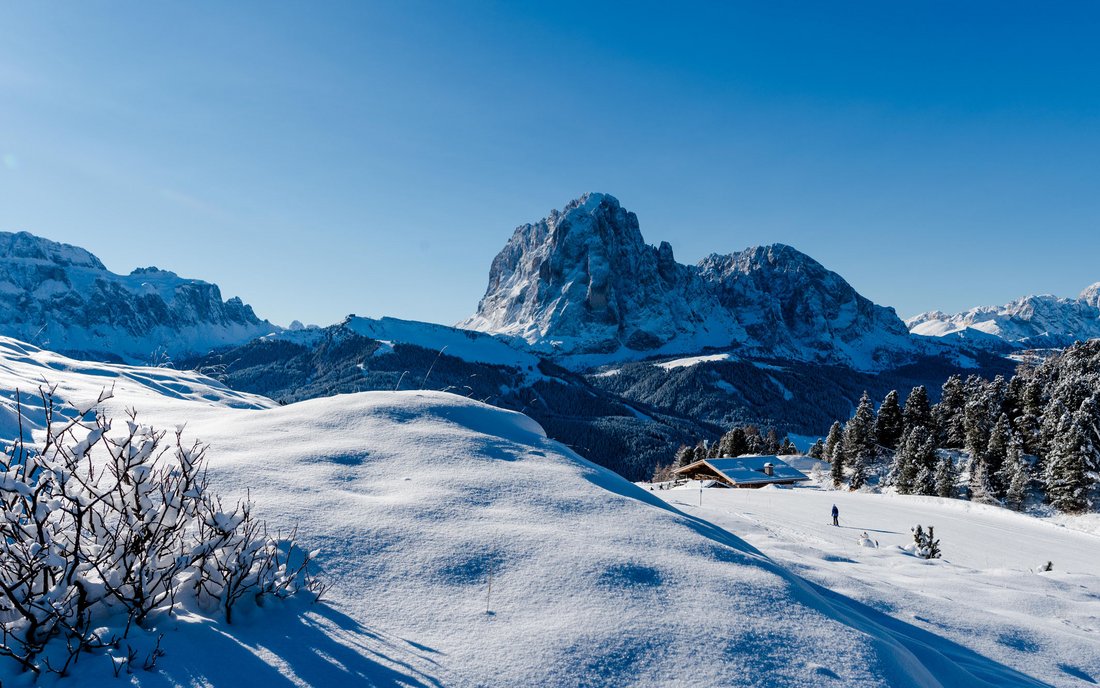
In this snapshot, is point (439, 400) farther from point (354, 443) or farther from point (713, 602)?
point (713, 602)

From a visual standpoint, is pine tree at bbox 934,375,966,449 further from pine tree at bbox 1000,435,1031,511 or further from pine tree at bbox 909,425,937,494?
pine tree at bbox 1000,435,1031,511

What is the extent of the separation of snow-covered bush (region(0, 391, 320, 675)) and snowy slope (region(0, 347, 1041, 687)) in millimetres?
252

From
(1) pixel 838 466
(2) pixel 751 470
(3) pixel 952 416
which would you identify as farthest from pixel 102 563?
(3) pixel 952 416

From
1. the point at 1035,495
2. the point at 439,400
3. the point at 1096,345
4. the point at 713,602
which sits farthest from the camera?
the point at 1096,345

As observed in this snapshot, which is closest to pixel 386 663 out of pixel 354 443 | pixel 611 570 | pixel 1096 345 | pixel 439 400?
pixel 611 570

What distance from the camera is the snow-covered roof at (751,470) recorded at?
5588 cm

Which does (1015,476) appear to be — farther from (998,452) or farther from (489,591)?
(489,591)

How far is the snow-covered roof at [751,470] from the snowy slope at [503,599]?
52.2 m

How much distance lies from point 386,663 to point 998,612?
1020cm

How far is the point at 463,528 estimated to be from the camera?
235 inches

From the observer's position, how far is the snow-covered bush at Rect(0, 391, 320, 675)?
327 centimetres

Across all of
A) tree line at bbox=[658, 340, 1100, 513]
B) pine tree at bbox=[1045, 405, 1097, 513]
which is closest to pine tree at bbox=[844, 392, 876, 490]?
tree line at bbox=[658, 340, 1100, 513]

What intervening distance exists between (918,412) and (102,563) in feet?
234

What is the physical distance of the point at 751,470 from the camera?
58.1m
